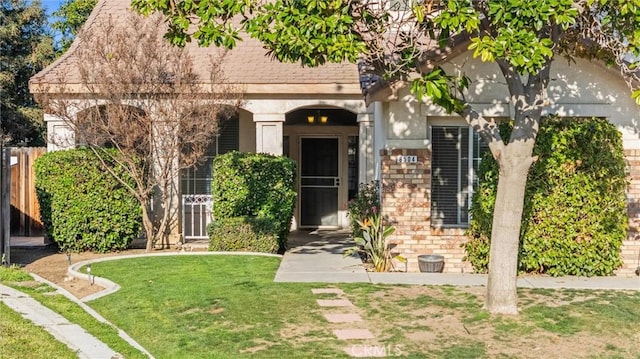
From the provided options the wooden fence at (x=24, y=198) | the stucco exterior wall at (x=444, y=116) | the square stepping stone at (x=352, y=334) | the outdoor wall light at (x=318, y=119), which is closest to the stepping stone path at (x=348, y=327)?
the square stepping stone at (x=352, y=334)

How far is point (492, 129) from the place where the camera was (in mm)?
7492

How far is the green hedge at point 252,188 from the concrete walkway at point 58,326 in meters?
4.29

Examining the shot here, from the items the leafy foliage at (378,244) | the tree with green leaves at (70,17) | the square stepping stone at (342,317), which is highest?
the tree with green leaves at (70,17)

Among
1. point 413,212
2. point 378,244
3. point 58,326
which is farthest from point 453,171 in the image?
point 58,326

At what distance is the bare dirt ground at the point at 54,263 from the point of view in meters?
9.06

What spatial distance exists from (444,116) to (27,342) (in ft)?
23.1

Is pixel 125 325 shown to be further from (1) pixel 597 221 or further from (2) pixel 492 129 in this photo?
(1) pixel 597 221

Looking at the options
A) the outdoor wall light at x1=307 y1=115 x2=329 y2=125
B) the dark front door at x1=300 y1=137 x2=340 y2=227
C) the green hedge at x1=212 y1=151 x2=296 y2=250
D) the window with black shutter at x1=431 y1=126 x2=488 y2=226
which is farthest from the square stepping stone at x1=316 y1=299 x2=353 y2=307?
the outdoor wall light at x1=307 y1=115 x2=329 y2=125

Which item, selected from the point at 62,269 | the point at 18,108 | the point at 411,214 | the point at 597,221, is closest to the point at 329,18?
the point at 411,214

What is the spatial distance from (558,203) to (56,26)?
2089 centimetres

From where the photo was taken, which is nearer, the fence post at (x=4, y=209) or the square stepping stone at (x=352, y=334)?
the square stepping stone at (x=352, y=334)

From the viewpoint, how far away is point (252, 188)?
11906mm

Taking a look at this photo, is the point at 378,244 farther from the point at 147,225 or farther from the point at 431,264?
the point at 147,225

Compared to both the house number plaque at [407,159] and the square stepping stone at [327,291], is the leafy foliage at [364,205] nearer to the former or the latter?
the house number plaque at [407,159]
